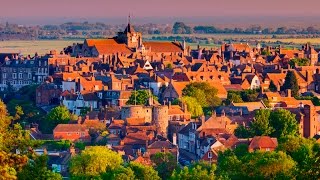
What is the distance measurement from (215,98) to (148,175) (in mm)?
23134

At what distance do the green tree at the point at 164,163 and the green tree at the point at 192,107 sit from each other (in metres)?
12.9

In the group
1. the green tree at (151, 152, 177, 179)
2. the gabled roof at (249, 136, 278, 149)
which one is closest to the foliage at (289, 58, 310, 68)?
the gabled roof at (249, 136, 278, 149)

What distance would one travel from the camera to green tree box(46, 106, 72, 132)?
48.1m

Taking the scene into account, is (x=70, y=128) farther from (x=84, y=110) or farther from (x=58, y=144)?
(x=84, y=110)

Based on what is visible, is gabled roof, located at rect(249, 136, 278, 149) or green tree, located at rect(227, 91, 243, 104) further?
green tree, located at rect(227, 91, 243, 104)

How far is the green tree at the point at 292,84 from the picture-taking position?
59500mm

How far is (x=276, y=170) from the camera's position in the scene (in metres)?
30.8

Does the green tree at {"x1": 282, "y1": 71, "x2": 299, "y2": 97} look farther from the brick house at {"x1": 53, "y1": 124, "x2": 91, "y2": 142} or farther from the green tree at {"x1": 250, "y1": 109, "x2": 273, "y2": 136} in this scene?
the brick house at {"x1": 53, "y1": 124, "x2": 91, "y2": 142}

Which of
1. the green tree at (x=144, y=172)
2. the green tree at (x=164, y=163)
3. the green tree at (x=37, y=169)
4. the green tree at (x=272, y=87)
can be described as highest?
the green tree at (x=37, y=169)

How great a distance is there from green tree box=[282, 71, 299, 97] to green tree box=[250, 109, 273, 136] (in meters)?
14.4

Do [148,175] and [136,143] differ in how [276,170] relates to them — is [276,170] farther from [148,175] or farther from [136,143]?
[136,143]

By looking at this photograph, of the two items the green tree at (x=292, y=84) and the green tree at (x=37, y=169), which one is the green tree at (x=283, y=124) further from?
the green tree at (x=37, y=169)

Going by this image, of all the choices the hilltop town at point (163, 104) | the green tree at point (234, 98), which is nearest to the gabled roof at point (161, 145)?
the hilltop town at point (163, 104)

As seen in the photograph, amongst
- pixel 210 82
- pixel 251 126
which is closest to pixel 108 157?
pixel 251 126
